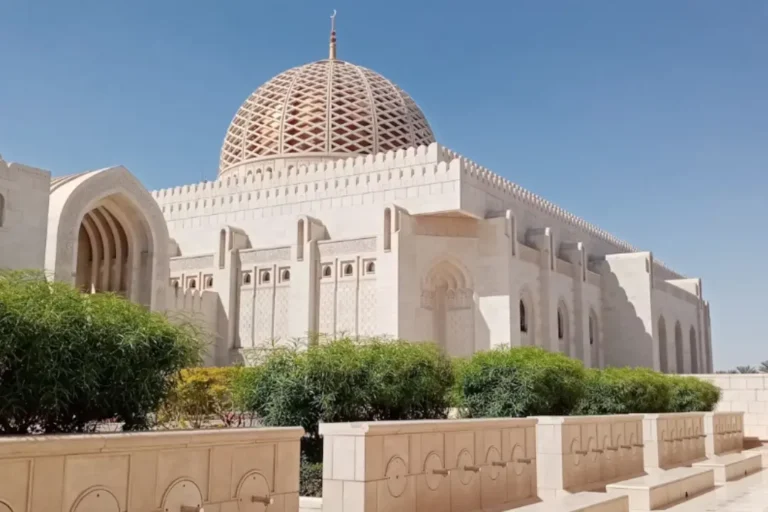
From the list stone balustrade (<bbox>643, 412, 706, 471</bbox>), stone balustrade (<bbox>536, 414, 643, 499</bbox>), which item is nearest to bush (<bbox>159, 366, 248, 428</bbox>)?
stone balustrade (<bbox>536, 414, 643, 499</bbox>)

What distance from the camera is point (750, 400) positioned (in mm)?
18828

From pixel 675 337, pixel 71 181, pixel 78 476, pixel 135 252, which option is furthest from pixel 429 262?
pixel 78 476

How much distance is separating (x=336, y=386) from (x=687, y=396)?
31.9ft

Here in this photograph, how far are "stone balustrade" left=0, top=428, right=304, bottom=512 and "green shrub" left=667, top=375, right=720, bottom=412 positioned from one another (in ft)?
36.5

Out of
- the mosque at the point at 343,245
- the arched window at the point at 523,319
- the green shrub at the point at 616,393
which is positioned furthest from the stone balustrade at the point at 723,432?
the arched window at the point at 523,319

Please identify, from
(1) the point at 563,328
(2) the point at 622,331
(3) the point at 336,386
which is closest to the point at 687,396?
(1) the point at 563,328

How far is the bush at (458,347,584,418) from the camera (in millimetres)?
8891

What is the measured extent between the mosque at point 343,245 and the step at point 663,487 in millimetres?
8193

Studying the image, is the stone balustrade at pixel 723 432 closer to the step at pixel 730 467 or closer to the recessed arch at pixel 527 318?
the step at pixel 730 467

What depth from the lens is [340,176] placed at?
19734mm

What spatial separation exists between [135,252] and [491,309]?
25.9 ft

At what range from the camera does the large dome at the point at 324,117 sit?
23188 mm

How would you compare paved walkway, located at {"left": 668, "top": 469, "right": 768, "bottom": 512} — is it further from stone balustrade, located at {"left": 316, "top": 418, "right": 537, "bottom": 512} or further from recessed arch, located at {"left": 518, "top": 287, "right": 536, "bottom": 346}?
recessed arch, located at {"left": 518, "top": 287, "right": 536, "bottom": 346}

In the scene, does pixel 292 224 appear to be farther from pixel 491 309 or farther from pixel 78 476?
pixel 78 476
